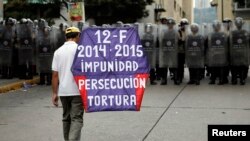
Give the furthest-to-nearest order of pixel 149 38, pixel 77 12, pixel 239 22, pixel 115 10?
pixel 115 10 → pixel 77 12 → pixel 149 38 → pixel 239 22

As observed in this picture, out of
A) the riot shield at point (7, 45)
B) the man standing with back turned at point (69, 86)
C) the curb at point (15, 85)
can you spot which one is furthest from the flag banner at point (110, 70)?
the riot shield at point (7, 45)

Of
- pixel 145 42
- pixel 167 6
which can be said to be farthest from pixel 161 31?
pixel 167 6

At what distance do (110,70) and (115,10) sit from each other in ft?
116

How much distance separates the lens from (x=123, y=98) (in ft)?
21.5

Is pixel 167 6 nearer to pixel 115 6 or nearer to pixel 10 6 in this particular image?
pixel 115 6

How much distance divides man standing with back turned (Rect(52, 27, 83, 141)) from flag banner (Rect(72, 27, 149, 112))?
0.14 m

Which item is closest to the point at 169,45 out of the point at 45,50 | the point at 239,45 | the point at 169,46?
the point at 169,46

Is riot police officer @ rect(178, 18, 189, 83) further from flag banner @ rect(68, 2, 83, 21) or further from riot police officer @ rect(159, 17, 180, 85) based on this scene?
flag banner @ rect(68, 2, 83, 21)

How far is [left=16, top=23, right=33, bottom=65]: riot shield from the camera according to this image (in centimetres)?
1628

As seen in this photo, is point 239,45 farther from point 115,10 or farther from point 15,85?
point 115,10

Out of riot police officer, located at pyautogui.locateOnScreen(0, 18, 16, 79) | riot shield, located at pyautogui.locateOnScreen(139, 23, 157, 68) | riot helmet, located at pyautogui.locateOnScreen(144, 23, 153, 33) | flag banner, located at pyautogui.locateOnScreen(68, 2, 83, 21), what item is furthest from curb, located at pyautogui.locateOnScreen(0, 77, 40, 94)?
riot helmet, located at pyautogui.locateOnScreen(144, 23, 153, 33)

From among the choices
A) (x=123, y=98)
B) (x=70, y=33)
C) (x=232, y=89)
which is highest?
(x=70, y=33)

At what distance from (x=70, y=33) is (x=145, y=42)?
9.57 meters

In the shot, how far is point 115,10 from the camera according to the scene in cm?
4166
